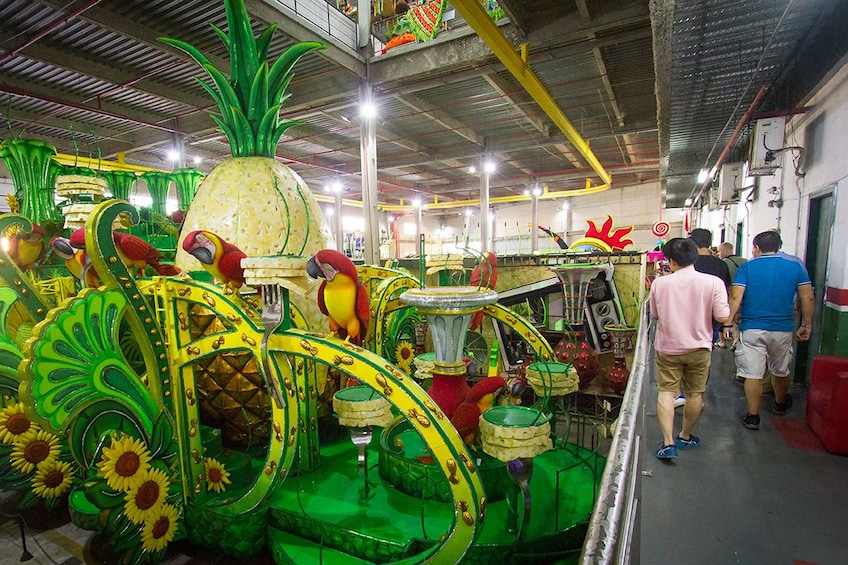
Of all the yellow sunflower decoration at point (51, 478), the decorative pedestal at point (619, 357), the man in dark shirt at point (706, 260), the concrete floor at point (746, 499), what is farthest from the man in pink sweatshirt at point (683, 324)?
the yellow sunflower decoration at point (51, 478)

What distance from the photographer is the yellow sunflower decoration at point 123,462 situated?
5.92 feet

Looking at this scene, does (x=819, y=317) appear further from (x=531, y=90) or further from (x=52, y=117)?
(x=52, y=117)

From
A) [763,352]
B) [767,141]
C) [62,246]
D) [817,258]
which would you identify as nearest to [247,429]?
[62,246]

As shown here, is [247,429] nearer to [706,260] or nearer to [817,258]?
[706,260]

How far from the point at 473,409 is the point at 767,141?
4864mm

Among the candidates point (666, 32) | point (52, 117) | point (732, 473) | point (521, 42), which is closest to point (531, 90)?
point (521, 42)

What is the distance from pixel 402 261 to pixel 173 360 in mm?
5252

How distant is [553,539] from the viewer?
6.22 ft

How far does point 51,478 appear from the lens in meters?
2.40

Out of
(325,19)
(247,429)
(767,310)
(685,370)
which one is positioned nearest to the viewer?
(247,429)

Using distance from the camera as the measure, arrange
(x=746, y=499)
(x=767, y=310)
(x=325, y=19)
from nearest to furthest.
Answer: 1. (x=746, y=499)
2. (x=767, y=310)
3. (x=325, y=19)

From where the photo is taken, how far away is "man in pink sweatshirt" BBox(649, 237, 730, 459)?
2.83 meters

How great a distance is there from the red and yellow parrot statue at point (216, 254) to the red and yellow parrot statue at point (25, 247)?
1667 mm

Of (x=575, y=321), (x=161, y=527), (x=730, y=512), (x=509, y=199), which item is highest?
(x=509, y=199)
